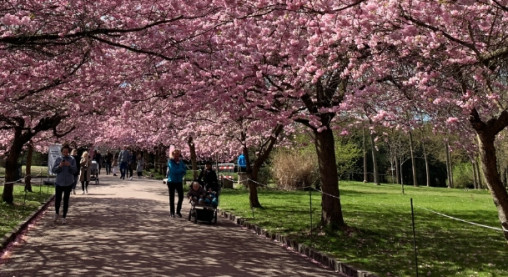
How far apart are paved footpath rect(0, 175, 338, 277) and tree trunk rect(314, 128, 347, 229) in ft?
5.80

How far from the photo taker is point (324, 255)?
7.73 meters

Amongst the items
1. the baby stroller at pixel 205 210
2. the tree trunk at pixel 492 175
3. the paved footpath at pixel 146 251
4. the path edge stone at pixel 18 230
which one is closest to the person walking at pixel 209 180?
the baby stroller at pixel 205 210

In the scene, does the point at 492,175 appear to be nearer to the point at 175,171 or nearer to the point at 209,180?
the point at 209,180

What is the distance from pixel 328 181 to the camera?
34.4 feet

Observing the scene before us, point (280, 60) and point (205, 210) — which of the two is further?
point (205, 210)

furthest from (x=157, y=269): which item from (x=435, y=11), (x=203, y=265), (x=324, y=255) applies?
(x=435, y=11)

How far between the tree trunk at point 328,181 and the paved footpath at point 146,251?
177cm

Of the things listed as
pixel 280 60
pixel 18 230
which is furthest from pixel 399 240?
pixel 18 230

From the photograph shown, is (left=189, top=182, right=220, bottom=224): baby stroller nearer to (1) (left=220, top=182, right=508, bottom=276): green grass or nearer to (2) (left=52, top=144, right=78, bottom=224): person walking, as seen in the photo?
(1) (left=220, top=182, right=508, bottom=276): green grass

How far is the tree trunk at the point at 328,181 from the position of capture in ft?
34.0

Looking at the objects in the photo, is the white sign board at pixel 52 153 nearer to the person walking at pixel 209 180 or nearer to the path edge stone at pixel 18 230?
the path edge stone at pixel 18 230

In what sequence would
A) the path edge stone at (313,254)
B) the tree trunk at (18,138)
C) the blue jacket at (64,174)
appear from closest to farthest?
the path edge stone at (313,254)
the blue jacket at (64,174)
the tree trunk at (18,138)

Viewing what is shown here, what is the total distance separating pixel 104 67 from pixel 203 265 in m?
5.83

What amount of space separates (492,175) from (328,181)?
12.2 ft
